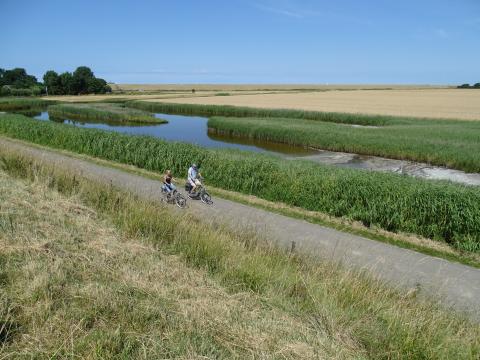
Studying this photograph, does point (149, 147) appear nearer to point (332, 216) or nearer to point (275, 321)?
point (332, 216)

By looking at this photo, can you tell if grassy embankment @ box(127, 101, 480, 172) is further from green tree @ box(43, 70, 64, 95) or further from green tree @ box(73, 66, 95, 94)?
green tree @ box(43, 70, 64, 95)

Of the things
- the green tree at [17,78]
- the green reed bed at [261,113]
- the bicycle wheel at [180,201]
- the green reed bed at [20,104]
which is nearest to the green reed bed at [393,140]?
the green reed bed at [261,113]

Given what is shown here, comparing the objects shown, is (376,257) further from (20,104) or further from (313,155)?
(20,104)

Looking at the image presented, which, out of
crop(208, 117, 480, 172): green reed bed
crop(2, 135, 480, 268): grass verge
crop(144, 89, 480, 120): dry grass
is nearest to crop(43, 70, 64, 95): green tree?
crop(144, 89, 480, 120): dry grass

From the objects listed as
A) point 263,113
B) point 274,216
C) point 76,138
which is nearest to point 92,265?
point 274,216

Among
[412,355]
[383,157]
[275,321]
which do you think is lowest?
[383,157]

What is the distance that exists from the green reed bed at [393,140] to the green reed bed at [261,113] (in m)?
9.31

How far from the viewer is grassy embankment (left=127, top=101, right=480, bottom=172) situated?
82.2 ft

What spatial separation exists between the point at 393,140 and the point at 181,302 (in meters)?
27.8

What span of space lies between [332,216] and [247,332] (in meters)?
10.2

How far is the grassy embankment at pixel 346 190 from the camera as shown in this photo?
448 inches

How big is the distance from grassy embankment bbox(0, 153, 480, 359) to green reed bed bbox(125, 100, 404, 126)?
43.6 metres

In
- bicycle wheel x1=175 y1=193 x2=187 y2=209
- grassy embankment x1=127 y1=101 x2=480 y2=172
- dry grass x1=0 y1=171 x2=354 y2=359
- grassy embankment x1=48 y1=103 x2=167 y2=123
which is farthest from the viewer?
grassy embankment x1=48 y1=103 x2=167 y2=123

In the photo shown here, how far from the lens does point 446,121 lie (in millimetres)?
44469
